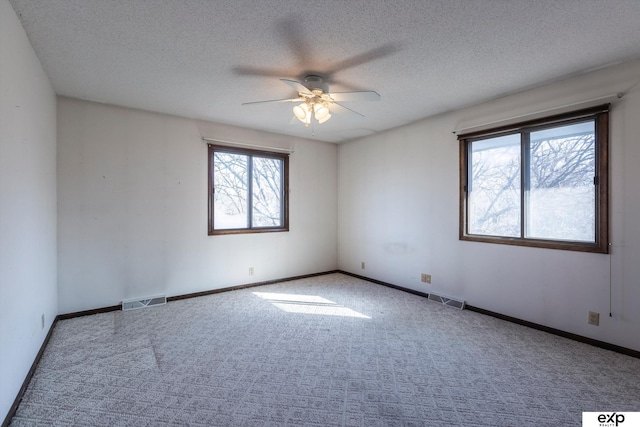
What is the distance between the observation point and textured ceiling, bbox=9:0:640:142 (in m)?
1.90

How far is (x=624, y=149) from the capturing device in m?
2.56

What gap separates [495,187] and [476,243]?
703mm

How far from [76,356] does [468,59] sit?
13.6 ft

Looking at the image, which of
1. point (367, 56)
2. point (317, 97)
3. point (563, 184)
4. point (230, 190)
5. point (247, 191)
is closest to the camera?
point (367, 56)

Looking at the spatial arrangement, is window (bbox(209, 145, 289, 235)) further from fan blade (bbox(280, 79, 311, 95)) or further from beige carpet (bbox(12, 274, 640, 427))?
fan blade (bbox(280, 79, 311, 95))

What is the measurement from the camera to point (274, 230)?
16.3 feet

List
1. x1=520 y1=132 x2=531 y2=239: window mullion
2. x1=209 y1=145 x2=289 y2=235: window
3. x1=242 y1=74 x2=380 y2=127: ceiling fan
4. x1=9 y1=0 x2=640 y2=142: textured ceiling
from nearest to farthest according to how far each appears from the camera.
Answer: x1=9 y1=0 x2=640 y2=142: textured ceiling → x1=242 y1=74 x2=380 y2=127: ceiling fan → x1=520 y1=132 x2=531 y2=239: window mullion → x1=209 y1=145 x2=289 y2=235: window

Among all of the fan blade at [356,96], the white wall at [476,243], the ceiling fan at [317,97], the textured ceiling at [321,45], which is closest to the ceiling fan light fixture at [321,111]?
the ceiling fan at [317,97]

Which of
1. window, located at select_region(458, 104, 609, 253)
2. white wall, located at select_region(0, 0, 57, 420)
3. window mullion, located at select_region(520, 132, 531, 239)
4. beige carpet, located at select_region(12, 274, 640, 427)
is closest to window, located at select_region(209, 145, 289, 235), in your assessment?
beige carpet, located at select_region(12, 274, 640, 427)

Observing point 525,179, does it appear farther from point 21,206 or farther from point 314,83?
point 21,206

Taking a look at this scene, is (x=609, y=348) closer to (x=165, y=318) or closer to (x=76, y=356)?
(x=165, y=318)

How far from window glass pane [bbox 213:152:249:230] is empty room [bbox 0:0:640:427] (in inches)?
1.5

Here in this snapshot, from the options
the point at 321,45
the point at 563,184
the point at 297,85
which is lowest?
the point at 563,184

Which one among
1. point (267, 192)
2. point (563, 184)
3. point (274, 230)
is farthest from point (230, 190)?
point (563, 184)
